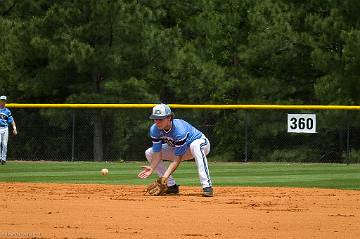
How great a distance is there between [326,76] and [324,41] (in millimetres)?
1206

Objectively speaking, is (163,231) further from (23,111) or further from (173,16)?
(173,16)

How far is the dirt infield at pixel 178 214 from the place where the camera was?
9008 mm

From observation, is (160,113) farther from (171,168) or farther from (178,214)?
A: (178,214)

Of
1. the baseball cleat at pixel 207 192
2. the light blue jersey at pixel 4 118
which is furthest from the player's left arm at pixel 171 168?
the light blue jersey at pixel 4 118

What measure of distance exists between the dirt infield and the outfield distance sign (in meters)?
13.2

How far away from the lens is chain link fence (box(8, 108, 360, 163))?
28.6m

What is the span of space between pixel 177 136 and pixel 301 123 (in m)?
15.6

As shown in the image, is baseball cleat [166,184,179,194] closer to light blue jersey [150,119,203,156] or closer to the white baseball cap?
light blue jersey [150,119,203,156]

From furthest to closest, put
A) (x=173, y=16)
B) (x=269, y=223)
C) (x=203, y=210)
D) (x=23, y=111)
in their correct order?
(x=173, y=16)
(x=23, y=111)
(x=203, y=210)
(x=269, y=223)

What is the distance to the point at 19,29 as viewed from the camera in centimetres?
3366

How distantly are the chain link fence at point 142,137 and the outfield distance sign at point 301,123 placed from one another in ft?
0.70

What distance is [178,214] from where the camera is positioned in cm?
1070

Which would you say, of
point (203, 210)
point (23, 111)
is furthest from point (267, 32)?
point (203, 210)

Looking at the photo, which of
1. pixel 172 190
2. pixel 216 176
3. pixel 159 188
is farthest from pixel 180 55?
pixel 159 188
